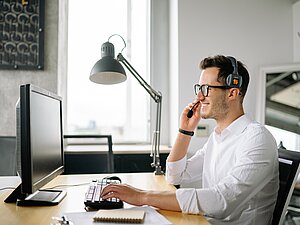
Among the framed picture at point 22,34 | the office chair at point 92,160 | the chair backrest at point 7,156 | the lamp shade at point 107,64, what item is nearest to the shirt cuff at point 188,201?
the lamp shade at point 107,64

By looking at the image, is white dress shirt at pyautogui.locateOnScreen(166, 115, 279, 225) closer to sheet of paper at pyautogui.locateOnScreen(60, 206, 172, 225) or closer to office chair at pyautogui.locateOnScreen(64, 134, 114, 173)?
sheet of paper at pyautogui.locateOnScreen(60, 206, 172, 225)

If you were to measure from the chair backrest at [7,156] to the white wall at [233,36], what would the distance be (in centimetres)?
139

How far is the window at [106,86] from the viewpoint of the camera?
311 cm

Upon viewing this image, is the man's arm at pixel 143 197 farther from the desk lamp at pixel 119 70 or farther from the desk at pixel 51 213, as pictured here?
the desk lamp at pixel 119 70

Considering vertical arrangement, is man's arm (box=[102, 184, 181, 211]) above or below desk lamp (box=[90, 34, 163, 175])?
below

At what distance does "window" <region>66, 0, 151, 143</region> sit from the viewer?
311cm

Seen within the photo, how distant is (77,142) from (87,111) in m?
0.33

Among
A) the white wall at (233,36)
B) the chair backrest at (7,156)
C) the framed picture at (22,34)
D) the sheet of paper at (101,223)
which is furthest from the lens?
the framed picture at (22,34)

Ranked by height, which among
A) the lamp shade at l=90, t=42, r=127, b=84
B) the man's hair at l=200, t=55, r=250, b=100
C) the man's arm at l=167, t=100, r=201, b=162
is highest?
the lamp shade at l=90, t=42, r=127, b=84

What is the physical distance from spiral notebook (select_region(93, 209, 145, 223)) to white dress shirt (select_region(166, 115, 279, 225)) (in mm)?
165

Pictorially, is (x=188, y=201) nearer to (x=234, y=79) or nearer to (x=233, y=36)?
(x=234, y=79)

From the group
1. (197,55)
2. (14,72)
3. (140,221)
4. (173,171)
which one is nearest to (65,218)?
(140,221)

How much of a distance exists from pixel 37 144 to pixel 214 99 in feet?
2.55

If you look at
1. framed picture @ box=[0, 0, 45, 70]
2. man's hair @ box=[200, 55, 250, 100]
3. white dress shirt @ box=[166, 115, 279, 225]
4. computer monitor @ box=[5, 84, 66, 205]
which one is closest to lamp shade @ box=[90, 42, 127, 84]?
computer monitor @ box=[5, 84, 66, 205]
